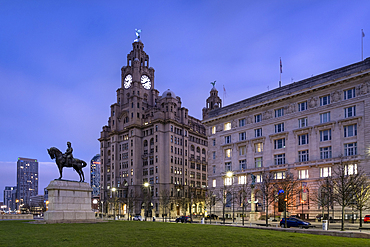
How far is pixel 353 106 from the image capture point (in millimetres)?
61906

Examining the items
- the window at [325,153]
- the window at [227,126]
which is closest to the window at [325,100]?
the window at [325,153]

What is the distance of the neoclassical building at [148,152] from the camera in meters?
120

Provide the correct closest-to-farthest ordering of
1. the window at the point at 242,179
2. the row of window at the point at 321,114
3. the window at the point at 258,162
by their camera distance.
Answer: the row of window at the point at 321,114 → the window at the point at 258,162 → the window at the point at 242,179

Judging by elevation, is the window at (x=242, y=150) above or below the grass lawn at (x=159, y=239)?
above

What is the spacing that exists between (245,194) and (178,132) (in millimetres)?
58543

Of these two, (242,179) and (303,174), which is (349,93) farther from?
(242,179)

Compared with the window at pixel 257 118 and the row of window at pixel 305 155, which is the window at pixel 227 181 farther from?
the window at pixel 257 118

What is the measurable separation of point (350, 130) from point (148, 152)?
79.4 m

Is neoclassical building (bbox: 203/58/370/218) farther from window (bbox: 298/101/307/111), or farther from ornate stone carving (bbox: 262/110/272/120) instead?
ornate stone carving (bbox: 262/110/272/120)

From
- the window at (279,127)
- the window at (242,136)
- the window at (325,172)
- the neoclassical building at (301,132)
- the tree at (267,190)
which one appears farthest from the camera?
the window at (242,136)

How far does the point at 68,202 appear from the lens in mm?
41531

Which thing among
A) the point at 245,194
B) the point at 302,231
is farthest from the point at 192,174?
the point at 302,231

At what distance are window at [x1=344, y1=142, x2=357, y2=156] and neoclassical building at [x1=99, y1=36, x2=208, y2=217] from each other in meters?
62.4

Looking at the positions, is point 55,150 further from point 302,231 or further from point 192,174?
point 192,174
